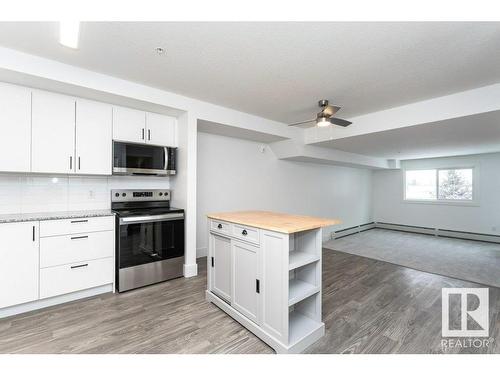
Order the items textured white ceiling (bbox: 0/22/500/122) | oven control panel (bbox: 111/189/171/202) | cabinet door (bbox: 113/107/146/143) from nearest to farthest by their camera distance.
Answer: textured white ceiling (bbox: 0/22/500/122)
cabinet door (bbox: 113/107/146/143)
oven control panel (bbox: 111/189/171/202)

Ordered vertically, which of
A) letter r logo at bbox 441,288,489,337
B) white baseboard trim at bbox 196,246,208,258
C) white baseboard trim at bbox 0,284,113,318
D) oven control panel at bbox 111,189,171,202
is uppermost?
oven control panel at bbox 111,189,171,202

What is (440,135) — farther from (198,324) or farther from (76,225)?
(76,225)

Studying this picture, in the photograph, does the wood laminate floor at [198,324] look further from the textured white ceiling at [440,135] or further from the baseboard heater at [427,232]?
the baseboard heater at [427,232]

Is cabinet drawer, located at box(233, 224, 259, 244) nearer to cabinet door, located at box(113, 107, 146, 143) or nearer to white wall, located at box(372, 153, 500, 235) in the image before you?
cabinet door, located at box(113, 107, 146, 143)

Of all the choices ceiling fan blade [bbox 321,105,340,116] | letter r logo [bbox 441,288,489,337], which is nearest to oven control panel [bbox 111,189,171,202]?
ceiling fan blade [bbox 321,105,340,116]

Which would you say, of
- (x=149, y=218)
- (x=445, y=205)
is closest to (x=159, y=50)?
(x=149, y=218)

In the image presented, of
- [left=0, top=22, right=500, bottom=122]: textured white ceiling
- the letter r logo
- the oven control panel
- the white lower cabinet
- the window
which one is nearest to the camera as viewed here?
[left=0, top=22, right=500, bottom=122]: textured white ceiling

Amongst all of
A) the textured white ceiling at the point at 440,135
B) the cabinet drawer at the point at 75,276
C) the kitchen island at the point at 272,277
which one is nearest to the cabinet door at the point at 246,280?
the kitchen island at the point at 272,277

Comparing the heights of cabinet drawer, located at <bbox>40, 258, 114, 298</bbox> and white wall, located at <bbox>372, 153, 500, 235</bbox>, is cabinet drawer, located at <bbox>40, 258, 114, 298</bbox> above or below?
below

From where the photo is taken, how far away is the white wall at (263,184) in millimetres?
4035

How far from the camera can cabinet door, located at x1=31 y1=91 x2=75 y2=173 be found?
2.41 meters

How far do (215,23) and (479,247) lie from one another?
7.14 metres

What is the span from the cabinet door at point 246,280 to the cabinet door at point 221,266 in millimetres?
106

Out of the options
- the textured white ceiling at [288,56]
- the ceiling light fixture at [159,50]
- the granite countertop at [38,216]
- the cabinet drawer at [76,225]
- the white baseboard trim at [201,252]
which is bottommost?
the white baseboard trim at [201,252]
